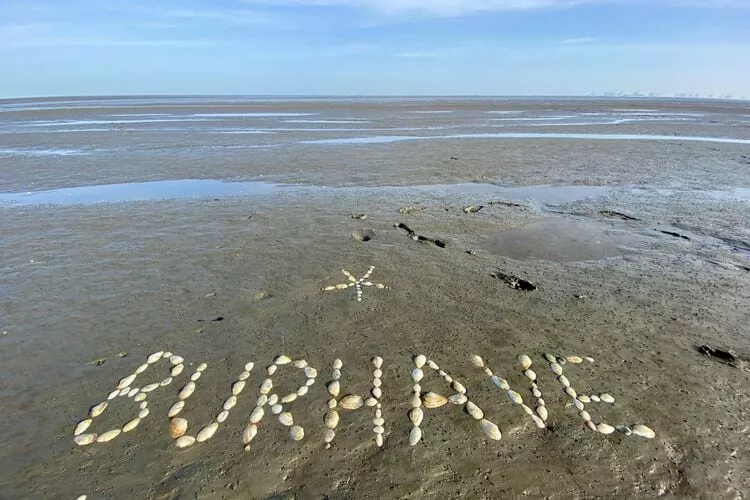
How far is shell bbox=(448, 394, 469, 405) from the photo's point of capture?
13.9 feet

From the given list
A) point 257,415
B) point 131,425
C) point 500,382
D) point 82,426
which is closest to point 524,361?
point 500,382

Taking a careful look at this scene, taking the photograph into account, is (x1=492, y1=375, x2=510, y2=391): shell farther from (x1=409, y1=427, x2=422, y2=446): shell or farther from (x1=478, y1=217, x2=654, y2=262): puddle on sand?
(x1=478, y1=217, x2=654, y2=262): puddle on sand

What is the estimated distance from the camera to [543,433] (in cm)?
384

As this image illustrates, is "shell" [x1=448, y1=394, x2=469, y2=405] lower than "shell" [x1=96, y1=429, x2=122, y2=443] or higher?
higher

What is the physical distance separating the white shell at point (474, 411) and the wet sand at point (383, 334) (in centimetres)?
8

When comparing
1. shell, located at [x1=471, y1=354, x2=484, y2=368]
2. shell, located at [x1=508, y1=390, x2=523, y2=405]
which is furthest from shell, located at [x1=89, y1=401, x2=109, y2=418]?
shell, located at [x1=508, y1=390, x2=523, y2=405]

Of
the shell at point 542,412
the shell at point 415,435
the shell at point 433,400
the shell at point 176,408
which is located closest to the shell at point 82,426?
the shell at point 176,408

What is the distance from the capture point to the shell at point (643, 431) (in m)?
3.79

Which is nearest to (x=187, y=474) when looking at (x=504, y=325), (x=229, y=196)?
A: (x=504, y=325)

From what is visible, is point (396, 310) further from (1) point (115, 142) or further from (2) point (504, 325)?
(1) point (115, 142)

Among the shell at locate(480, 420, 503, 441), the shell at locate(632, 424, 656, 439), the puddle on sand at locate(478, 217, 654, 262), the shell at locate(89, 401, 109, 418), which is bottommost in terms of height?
the shell at locate(89, 401, 109, 418)

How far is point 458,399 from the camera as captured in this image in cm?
427

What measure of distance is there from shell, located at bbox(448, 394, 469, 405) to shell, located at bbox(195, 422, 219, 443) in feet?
7.03

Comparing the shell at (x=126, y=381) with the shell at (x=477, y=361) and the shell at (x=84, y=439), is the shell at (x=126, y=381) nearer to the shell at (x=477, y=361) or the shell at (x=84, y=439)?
the shell at (x=84, y=439)
